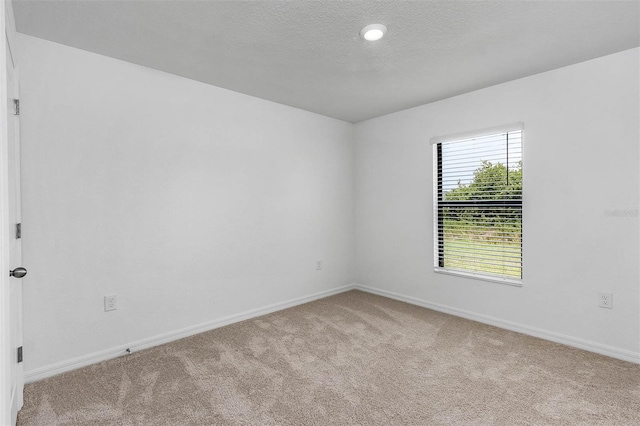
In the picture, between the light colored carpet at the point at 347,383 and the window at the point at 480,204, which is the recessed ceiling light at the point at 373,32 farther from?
the light colored carpet at the point at 347,383

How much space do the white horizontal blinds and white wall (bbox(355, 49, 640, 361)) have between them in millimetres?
119

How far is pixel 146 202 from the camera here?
284 cm

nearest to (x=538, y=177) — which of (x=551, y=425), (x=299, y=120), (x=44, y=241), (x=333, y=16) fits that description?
(x=551, y=425)

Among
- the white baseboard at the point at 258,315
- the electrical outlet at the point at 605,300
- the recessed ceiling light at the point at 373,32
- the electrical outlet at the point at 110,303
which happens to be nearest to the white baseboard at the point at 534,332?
the white baseboard at the point at 258,315

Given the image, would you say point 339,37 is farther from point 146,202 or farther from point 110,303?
point 110,303

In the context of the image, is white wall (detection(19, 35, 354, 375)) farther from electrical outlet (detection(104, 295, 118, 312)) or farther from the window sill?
the window sill

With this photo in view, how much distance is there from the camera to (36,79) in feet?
7.64

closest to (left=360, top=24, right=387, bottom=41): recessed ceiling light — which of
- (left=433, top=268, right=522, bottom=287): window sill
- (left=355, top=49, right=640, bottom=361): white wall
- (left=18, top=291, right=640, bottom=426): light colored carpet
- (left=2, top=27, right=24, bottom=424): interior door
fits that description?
(left=355, top=49, right=640, bottom=361): white wall

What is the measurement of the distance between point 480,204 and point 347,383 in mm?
2289

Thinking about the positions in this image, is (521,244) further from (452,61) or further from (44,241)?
(44,241)

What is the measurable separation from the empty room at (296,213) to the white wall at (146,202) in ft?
0.05

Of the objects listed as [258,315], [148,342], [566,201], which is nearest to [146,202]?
[148,342]

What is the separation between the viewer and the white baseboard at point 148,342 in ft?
7.73

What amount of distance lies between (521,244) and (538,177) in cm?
64
